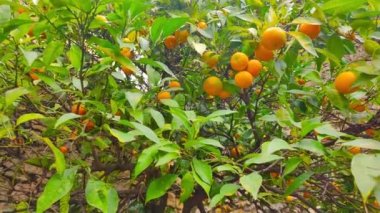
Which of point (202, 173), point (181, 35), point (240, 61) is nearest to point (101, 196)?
point (202, 173)

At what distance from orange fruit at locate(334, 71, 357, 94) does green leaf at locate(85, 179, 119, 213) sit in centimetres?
51

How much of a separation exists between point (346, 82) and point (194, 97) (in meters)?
0.50

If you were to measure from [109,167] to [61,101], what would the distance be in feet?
0.80

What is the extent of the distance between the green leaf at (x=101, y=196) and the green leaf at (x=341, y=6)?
57cm

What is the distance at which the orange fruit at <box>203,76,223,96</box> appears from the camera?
1.04 m

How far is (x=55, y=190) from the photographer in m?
0.72

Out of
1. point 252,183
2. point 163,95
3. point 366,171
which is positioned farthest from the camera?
point 163,95

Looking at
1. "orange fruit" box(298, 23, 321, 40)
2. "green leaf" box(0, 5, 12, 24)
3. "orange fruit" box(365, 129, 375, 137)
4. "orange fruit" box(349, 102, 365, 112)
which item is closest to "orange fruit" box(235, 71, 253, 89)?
"orange fruit" box(298, 23, 321, 40)

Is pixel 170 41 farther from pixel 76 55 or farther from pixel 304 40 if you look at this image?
pixel 304 40

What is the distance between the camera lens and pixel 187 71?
131cm

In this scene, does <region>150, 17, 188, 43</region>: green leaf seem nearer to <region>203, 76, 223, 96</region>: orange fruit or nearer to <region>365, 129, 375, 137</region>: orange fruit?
<region>203, 76, 223, 96</region>: orange fruit

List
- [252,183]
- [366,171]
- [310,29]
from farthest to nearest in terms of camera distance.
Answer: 1. [310,29]
2. [252,183]
3. [366,171]

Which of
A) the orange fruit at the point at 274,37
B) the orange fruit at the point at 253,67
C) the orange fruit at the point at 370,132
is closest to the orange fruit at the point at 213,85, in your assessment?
the orange fruit at the point at 253,67

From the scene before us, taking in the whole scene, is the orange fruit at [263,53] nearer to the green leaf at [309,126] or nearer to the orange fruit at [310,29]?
the orange fruit at [310,29]
